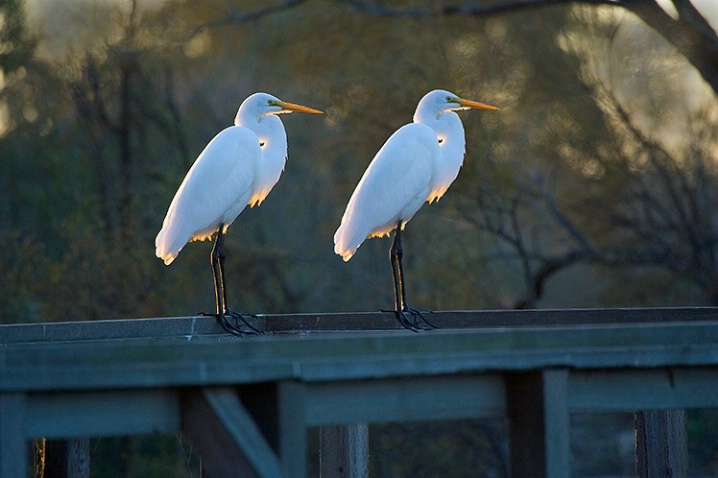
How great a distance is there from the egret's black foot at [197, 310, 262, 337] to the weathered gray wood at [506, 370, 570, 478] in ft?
6.25

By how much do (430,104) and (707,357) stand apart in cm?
315

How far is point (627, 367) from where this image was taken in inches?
104

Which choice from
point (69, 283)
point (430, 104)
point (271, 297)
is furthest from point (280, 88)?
point (430, 104)

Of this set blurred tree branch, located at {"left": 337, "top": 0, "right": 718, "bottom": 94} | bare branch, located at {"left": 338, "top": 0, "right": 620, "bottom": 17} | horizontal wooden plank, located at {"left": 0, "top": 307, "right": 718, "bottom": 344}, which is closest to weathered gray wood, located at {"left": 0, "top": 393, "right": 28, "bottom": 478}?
horizontal wooden plank, located at {"left": 0, "top": 307, "right": 718, "bottom": 344}

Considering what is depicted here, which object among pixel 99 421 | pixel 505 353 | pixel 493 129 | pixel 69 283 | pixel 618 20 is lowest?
pixel 99 421

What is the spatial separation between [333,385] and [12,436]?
2.28 feet

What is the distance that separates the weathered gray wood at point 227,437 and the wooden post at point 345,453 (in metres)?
1.87

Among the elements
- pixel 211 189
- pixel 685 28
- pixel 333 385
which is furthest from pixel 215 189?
pixel 685 28

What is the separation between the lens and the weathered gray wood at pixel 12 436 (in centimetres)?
221

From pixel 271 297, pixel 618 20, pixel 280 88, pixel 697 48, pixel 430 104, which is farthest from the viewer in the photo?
pixel 280 88

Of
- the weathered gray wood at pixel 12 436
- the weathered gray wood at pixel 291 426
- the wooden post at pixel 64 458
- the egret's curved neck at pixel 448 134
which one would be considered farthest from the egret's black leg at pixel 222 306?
the weathered gray wood at pixel 12 436

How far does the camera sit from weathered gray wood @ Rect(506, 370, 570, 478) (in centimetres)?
260

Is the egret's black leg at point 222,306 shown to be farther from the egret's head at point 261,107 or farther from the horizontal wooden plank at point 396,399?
the horizontal wooden plank at point 396,399

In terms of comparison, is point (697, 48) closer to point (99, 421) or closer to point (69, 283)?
point (69, 283)
